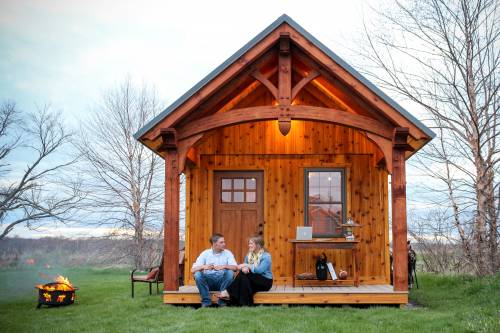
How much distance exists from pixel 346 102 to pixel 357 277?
3.13 meters

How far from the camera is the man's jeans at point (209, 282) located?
866 cm

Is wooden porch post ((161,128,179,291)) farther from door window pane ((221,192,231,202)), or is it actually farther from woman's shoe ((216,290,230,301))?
door window pane ((221,192,231,202))

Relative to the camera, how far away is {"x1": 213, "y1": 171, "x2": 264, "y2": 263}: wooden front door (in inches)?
418

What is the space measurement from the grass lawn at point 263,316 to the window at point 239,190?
7.60 ft

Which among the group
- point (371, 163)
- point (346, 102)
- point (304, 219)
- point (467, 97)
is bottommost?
point (304, 219)

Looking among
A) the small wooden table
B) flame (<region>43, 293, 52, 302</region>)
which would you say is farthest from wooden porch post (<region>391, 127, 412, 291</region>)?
flame (<region>43, 293, 52, 302</region>)

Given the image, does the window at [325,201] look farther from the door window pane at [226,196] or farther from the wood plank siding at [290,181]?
the door window pane at [226,196]

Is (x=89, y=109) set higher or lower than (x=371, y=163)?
higher

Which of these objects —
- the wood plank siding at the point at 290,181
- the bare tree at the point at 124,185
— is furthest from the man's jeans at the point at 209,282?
the bare tree at the point at 124,185

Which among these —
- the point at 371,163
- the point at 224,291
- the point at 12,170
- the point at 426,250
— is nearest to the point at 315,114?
the point at 371,163

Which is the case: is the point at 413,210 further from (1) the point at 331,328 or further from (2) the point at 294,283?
(1) the point at 331,328

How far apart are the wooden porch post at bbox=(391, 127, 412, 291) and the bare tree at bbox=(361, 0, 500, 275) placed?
4.66 meters

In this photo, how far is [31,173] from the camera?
16.3 meters

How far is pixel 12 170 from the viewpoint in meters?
15.1
